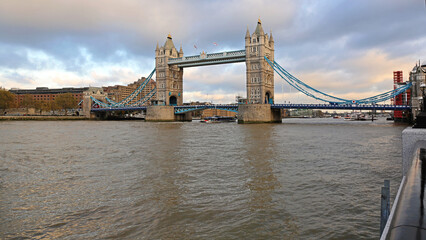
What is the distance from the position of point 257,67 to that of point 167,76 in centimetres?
2530

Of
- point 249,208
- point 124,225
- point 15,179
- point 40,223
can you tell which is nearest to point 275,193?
point 249,208

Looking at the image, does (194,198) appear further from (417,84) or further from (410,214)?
(417,84)

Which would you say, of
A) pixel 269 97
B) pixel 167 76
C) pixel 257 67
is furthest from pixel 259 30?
pixel 167 76

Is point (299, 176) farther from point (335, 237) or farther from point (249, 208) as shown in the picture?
point (335, 237)

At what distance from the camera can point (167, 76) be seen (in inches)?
3022

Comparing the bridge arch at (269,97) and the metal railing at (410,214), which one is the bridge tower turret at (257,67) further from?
the metal railing at (410,214)

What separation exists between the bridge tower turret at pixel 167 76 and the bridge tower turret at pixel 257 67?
2307cm

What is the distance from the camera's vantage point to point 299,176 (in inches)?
382

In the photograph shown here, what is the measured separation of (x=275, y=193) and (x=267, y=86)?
59.4 metres

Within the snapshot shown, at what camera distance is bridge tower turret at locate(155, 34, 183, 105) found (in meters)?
76.6

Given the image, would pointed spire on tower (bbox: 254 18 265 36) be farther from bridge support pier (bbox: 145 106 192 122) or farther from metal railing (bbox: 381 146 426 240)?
metal railing (bbox: 381 146 426 240)

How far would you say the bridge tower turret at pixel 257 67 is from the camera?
62.8 meters

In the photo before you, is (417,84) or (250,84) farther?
(250,84)

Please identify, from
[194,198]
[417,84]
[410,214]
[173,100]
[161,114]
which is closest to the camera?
[410,214]
